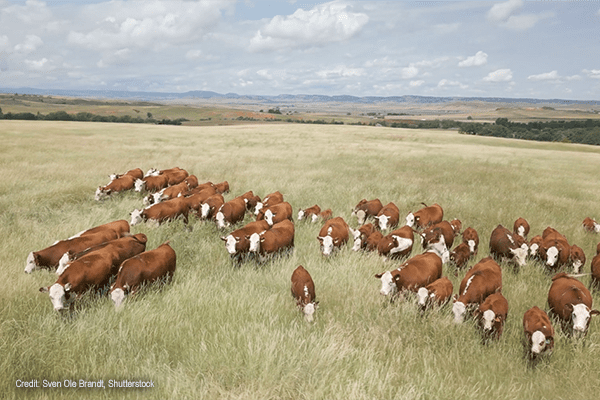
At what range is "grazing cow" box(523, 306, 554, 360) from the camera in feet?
14.2

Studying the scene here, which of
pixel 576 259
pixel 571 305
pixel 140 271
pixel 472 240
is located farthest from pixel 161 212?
pixel 576 259

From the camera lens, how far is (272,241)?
24.6ft

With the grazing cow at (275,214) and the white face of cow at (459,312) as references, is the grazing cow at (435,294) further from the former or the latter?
the grazing cow at (275,214)

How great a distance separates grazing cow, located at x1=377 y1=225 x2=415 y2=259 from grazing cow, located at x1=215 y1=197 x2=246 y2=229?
4.46 m

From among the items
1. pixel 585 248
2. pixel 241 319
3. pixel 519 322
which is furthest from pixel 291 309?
pixel 585 248

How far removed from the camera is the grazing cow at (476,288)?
203 inches

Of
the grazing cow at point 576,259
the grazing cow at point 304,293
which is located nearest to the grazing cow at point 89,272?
the grazing cow at point 304,293

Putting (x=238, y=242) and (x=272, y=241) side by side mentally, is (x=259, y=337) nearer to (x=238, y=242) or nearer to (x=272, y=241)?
(x=238, y=242)

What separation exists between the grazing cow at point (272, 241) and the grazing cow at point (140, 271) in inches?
70.0

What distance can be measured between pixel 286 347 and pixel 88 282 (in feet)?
11.4

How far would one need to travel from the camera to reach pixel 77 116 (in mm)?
85062

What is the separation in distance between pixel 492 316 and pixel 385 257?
3.16 metres

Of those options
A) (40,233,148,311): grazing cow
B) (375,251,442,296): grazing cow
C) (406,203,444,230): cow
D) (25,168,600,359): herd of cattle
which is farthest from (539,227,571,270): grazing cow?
(40,233,148,311): grazing cow

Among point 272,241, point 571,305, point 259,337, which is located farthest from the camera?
point 272,241
